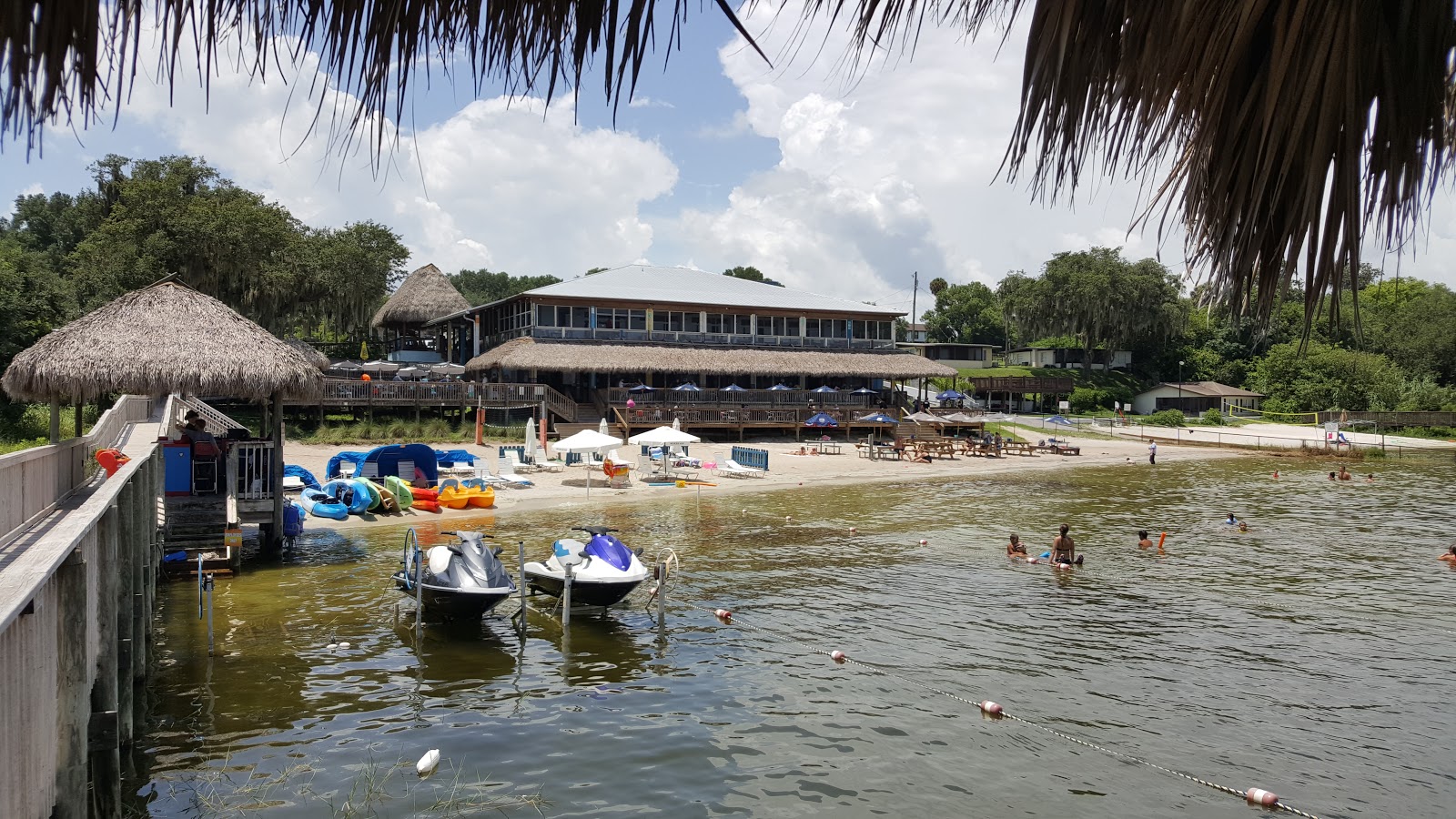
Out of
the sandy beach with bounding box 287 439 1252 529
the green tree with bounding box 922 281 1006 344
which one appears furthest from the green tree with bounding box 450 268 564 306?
the sandy beach with bounding box 287 439 1252 529

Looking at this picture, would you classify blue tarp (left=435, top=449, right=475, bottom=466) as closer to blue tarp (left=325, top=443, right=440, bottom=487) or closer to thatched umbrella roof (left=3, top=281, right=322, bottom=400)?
blue tarp (left=325, top=443, right=440, bottom=487)

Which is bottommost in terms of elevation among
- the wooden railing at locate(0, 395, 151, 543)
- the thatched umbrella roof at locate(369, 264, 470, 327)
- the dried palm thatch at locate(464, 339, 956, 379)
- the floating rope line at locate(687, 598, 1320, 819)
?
the floating rope line at locate(687, 598, 1320, 819)

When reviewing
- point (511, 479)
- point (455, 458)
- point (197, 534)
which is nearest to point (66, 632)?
point (197, 534)

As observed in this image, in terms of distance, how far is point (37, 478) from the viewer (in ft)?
23.3

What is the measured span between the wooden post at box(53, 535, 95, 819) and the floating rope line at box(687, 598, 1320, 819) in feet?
30.2

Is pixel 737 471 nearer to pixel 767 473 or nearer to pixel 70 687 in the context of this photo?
pixel 767 473

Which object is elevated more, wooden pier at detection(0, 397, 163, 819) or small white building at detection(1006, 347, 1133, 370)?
small white building at detection(1006, 347, 1133, 370)

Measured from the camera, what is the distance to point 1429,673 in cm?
1313

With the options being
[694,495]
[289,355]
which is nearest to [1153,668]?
[289,355]

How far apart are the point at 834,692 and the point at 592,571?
4.67 m

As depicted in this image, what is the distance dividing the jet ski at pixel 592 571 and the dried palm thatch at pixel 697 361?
89.9 ft

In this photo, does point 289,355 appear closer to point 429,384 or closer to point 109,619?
point 109,619

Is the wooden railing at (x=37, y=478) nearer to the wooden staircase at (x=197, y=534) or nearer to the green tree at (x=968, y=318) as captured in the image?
the wooden staircase at (x=197, y=534)

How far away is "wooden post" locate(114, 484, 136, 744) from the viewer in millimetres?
10000
